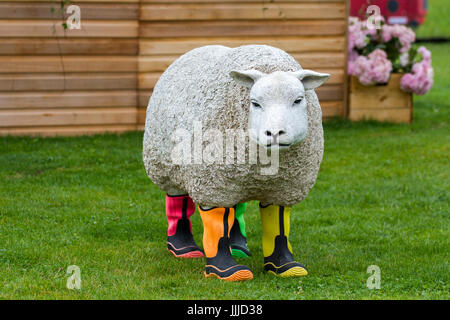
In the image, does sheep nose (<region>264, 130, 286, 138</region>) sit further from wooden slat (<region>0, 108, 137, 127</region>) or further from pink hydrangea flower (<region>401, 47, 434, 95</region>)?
Answer: pink hydrangea flower (<region>401, 47, 434, 95</region>)

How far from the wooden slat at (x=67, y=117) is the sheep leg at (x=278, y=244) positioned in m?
5.38

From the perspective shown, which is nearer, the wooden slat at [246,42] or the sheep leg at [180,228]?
the sheep leg at [180,228]

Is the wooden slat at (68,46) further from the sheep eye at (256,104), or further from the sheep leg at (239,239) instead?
the sheep eye at (256,104)

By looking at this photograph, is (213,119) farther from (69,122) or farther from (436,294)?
(69,122)

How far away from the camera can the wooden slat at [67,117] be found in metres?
10.0

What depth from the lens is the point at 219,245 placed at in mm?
5121

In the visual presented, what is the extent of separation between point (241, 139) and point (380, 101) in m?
6.75

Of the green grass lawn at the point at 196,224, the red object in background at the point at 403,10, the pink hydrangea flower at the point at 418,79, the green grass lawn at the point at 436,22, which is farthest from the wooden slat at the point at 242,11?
the green grass lawn at the point at 436,22

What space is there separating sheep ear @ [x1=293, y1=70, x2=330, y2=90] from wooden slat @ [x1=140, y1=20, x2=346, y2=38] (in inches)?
232

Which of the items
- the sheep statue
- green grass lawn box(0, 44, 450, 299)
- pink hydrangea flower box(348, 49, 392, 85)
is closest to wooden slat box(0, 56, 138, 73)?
green grass lawn box(0, 44, 450, 299)

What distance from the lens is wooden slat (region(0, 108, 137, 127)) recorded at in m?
10.0

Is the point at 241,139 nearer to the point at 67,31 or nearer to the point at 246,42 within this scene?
the point at 67,31

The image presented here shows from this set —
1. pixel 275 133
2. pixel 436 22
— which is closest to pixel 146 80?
pixel 275 133

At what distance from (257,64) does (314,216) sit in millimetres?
2590
